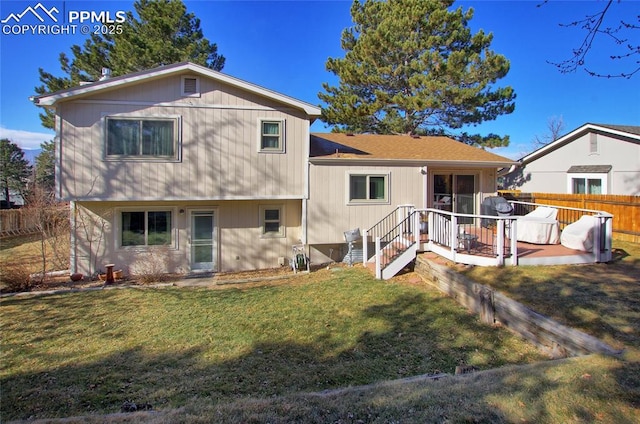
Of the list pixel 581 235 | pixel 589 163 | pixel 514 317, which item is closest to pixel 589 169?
pixel 589 163

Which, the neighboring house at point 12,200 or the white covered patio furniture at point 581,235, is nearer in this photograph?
the white covered patio furniture at point 581,235

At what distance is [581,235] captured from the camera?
7.91 meters

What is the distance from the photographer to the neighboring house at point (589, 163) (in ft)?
42.2

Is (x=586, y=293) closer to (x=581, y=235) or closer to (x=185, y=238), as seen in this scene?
(x=581, y=235)

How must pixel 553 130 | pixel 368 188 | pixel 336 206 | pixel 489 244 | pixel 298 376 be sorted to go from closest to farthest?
pixel 298 376 → pixel 489 244 → pixel 336 206 → pixel 368 188 → pixel 553 130

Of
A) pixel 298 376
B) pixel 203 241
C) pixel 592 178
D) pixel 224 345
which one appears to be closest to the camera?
pixel 298 376

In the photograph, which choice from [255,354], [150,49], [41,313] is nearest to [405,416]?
[255,354]

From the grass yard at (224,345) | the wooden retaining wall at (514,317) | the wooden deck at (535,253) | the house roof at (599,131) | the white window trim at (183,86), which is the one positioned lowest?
the grass yard at (224,345)

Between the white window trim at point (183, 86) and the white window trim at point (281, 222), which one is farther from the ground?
the white window trim at point (183, 86)

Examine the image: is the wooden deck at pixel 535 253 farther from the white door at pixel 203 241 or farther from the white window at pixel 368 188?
the white door at pixel 203 241

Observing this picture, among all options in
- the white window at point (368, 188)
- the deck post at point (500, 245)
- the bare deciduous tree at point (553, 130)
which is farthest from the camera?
the bare deciduous tree at point (553, 130)

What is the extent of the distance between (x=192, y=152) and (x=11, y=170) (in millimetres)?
24553

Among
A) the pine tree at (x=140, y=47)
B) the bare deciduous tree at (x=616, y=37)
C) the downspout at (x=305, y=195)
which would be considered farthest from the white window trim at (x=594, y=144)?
the pine tree at (x=140, y=47)

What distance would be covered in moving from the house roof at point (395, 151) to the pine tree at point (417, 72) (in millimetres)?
5111
